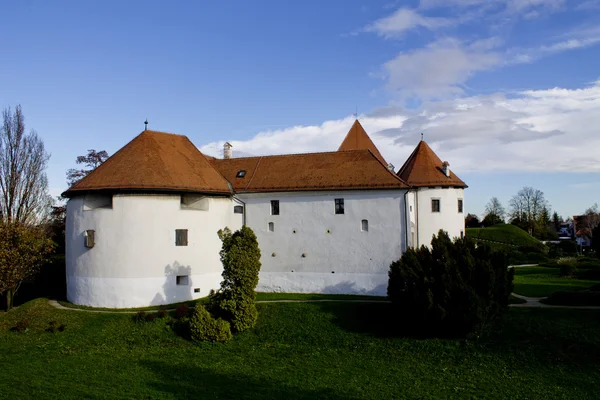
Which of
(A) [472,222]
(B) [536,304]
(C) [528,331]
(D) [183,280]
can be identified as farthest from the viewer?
(A) [472,222]

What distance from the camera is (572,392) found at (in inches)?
547

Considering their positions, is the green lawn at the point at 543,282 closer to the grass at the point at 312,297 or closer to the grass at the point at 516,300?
the grass at the point at 516,300

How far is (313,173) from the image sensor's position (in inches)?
1064

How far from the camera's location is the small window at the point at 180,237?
2419 cm

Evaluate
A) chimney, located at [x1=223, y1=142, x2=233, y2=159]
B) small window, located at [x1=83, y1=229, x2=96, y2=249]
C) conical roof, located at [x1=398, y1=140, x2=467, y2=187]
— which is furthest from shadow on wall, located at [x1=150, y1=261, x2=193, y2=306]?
conical roof, located at [x1=398, y1=140, x2=467, y2=187]

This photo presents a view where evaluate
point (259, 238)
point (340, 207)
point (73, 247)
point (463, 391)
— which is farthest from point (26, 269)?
point (463, 391)

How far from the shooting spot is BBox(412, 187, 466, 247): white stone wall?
27969 millimetres

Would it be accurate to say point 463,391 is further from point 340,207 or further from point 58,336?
point 58,336

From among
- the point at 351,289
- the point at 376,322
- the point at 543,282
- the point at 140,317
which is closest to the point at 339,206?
the point at 351,289

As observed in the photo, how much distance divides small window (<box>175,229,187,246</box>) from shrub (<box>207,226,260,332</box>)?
4008mm

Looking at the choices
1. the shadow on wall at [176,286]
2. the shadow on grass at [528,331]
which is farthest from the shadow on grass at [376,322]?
the shadow on wall at [176,286]

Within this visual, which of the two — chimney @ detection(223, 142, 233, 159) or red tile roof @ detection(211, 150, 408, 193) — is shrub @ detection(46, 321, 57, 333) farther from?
chimney @ detection(223, 142, 233, 159)

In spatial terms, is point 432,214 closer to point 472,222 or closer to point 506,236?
point 506,236

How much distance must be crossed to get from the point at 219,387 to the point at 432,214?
1825 centimetres
